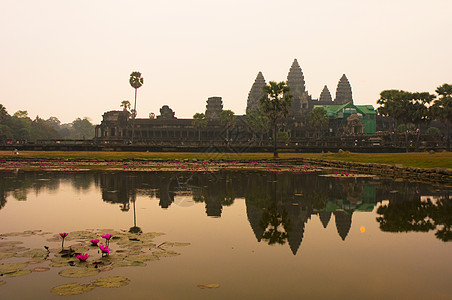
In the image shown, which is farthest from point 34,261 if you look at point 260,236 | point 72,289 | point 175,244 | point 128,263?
point 260,236

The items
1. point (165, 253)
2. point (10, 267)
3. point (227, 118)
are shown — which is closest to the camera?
point (10, 267)

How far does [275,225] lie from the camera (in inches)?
426

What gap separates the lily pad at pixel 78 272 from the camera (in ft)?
21.8

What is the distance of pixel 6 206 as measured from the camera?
1374cm

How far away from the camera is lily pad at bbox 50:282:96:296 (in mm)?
5949

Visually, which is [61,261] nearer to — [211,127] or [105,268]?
[105,268]

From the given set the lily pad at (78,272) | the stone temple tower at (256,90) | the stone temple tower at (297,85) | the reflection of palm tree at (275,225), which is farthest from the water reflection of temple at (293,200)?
the stone temple tower at (297,85)

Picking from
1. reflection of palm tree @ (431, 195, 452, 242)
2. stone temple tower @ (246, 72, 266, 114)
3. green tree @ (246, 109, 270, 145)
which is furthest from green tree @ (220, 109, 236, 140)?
reflection of palm tree @ (431, 195, 452, 242)

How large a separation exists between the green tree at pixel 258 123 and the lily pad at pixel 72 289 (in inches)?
4631

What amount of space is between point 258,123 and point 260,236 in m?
115

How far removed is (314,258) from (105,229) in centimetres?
494

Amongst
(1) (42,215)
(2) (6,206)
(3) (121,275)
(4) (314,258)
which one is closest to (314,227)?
(4) (314,258)

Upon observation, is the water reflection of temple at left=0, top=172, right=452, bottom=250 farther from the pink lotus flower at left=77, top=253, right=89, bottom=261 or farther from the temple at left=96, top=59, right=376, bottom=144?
the temple at left=96, top=59, right=376, bottom=144

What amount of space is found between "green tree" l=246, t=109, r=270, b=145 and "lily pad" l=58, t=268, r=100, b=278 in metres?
117
